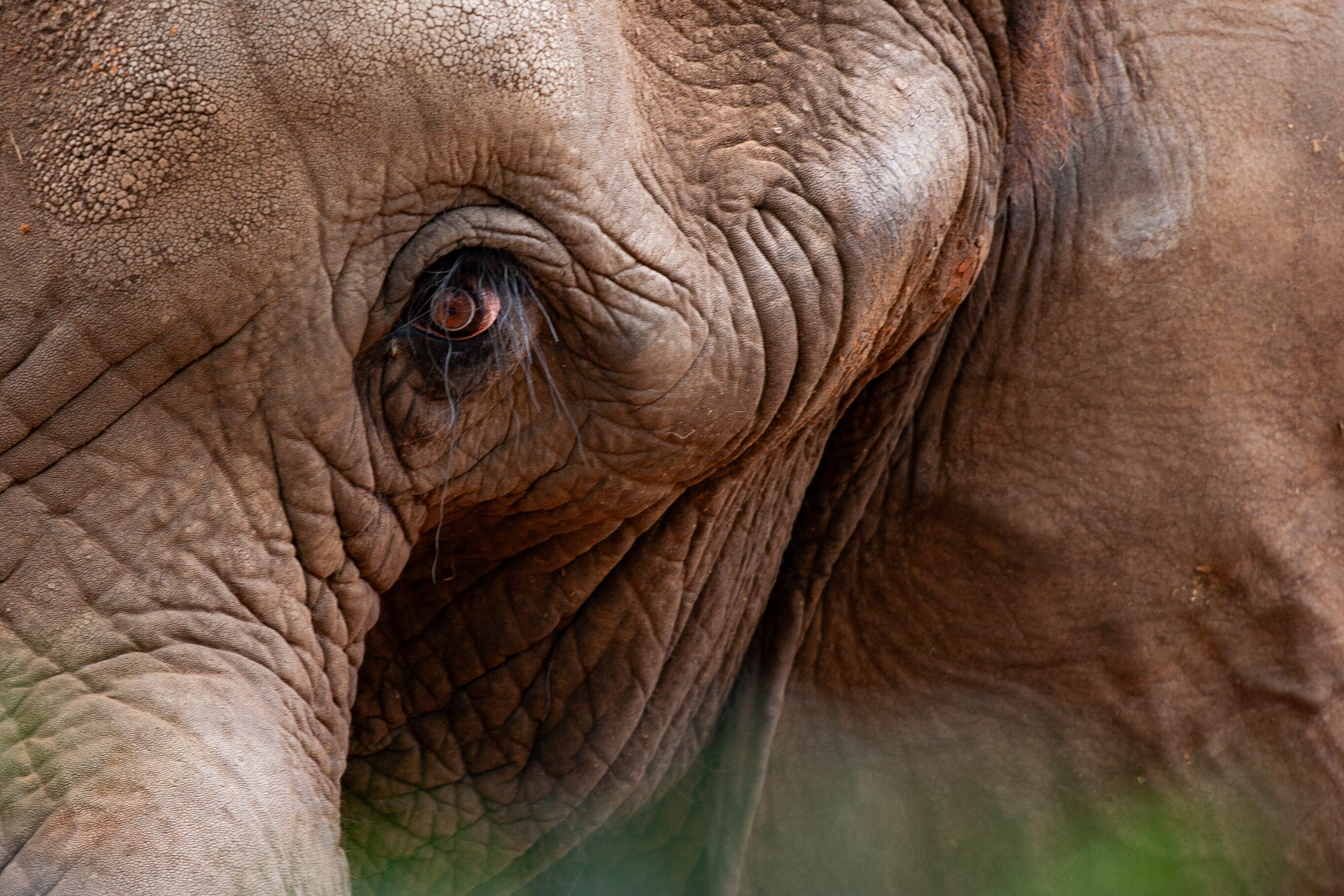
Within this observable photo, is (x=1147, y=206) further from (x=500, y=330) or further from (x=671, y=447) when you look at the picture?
(x=500, y=330)

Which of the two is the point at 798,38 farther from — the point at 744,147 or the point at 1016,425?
the point at 1016,425

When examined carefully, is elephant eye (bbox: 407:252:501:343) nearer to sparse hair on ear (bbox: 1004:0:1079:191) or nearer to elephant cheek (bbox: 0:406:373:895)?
elephant cheek (bbox: 0:406:373:895)

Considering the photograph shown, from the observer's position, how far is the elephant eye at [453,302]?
1.91m

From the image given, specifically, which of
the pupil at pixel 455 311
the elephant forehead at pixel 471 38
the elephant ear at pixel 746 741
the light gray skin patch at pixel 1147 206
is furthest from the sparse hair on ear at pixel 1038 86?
the pupil at pixel 455 311

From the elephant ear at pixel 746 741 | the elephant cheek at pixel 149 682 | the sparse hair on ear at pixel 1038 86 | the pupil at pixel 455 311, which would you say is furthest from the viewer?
the elephant ear at pixel 746 741

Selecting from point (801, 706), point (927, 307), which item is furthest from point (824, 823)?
point (927, 307)

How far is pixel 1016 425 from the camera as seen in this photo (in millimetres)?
2699

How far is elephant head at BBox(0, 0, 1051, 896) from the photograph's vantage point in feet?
5.44

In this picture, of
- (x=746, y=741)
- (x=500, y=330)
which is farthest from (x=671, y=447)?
(x=746, y=741)

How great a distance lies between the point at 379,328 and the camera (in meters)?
1.89

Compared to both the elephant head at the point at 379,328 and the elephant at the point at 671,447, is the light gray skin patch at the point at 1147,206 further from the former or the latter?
the elephant head at the point at 379,328

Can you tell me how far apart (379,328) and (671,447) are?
0.44 metres

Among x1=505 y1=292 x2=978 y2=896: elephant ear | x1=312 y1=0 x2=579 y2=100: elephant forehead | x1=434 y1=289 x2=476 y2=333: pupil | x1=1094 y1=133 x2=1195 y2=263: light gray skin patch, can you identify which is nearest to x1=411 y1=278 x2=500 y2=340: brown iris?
x1=434 y1=289 x2=476 y2=333: pupil

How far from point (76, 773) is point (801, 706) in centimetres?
152
